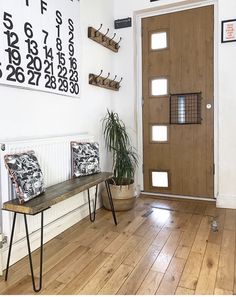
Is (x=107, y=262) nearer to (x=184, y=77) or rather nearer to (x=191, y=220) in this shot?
(x=191, y=220)

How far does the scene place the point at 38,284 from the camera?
1639mm

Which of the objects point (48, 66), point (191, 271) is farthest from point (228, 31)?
point (191, 271)

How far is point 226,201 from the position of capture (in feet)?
9.86

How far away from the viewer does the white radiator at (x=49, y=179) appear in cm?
177

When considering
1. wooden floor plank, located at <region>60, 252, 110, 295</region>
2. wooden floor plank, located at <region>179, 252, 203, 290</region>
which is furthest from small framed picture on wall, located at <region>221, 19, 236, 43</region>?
wooden floor plank, located at <region>60, 252, 110, 295</region>

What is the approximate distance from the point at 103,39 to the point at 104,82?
0.48 m

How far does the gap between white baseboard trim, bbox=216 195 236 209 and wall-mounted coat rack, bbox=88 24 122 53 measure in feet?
7.16

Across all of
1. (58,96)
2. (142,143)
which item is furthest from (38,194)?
(142,143)

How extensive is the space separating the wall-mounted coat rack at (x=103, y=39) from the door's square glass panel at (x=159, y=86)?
648 millimetres

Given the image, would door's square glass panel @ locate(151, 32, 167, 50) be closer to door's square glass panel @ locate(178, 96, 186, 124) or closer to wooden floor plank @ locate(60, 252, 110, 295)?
door's square glass panel @ locate(178, 96, 186, 124)

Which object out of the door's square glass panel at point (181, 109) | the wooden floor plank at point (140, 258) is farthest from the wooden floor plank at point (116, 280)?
the door's square glass panel at point (181, 109)

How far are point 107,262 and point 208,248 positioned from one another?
80cm

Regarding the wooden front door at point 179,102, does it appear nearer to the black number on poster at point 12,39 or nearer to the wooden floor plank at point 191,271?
the wooden floor plank at point 191,271

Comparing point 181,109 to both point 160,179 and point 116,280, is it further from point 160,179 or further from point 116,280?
point 116,280
